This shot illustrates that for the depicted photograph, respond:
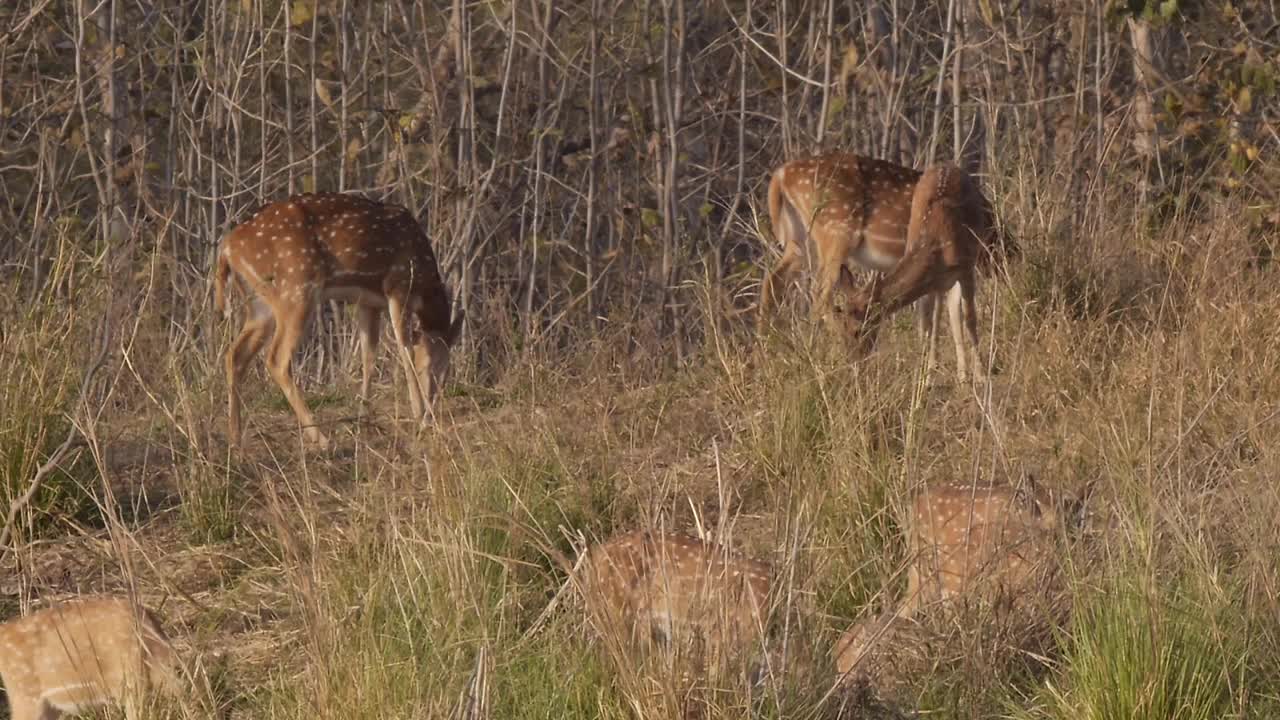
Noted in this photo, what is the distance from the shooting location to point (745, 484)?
665 cm

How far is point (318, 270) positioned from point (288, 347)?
38 cm

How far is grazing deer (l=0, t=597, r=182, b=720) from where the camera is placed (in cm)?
473

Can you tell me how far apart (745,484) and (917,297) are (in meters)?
2.34

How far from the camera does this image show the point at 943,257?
878 centimetres

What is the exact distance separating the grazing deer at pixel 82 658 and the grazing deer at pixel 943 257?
4.05 meters

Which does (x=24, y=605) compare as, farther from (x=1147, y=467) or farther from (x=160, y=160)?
(x=160, y=160)

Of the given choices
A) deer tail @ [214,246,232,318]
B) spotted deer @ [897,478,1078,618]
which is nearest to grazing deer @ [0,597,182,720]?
spotted deer @ [897,478,1078,618]

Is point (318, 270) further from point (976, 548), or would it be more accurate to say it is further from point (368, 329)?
point (976, 548)

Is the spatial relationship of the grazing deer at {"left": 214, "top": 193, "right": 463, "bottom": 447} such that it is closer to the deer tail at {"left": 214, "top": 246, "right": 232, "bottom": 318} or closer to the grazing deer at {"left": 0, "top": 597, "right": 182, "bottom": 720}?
the deer tail at {"left": 214, "top": 246, "right": 232, "bottom": 318}

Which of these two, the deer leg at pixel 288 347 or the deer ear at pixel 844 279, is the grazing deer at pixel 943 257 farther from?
the deer leg at pixel 288 347

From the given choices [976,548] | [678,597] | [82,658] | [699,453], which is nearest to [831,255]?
[699,453]

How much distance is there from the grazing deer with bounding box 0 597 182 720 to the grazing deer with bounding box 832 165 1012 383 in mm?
4055

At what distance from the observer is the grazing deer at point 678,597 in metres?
4.29

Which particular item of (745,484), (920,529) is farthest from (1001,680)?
(745,484)
